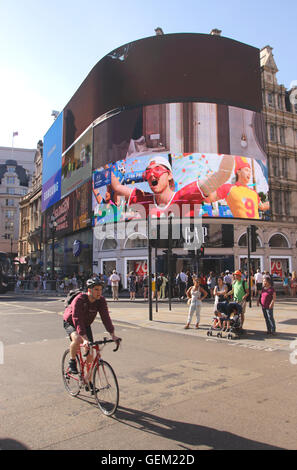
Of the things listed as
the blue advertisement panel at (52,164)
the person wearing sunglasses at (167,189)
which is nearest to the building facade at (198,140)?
the person wearing sunglasses at (167,189)

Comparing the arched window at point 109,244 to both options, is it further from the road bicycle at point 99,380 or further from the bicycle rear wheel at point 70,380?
the road bicycle at point 99,380

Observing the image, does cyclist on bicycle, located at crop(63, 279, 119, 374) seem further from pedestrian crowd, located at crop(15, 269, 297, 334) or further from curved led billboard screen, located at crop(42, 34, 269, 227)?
curved led billboard screen, located at crop(42, 34, 269, 227)

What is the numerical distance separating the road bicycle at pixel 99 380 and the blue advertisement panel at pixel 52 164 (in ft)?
152

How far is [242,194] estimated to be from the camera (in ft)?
111

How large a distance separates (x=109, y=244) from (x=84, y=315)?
3194 cm

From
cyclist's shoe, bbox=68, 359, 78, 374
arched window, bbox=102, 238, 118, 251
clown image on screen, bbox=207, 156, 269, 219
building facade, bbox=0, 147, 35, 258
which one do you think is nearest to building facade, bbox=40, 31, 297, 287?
arched window, bbox=102, 238, 118, 251

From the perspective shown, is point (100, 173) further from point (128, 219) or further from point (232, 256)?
point (232, 256)

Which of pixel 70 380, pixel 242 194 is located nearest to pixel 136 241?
pixel 242 194

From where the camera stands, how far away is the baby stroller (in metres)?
9.98

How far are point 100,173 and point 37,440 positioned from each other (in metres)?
34.9

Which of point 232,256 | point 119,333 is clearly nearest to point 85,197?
point 232,256

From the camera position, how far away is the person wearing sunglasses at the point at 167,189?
106ft

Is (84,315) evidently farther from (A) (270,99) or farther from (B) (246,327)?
(A) (270,99)

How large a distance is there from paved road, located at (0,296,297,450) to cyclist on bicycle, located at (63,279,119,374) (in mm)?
848
